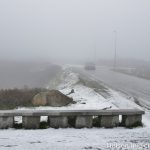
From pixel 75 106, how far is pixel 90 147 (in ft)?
21.1

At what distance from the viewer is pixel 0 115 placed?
29.7ft

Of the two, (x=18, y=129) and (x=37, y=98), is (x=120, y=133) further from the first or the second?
(x=37, y=98)

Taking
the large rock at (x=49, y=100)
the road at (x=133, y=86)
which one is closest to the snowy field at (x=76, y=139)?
the large rock at (x=49, y=100)

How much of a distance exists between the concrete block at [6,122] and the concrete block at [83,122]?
1.93 meters

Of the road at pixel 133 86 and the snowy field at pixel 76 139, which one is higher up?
the snowy field at pixel 76 139

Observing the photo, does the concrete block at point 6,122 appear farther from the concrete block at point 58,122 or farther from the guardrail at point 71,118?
the concrete block at point 58,122

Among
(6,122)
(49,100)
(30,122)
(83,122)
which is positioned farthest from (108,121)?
(49,100)

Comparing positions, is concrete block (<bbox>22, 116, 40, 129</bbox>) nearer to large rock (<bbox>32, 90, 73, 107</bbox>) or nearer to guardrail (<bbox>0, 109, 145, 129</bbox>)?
guardrail (<bbox>0, 109, 145, 129</bbox>)

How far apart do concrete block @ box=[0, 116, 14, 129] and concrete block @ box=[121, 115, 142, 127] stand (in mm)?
3504

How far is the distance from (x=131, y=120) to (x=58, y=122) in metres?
2.40

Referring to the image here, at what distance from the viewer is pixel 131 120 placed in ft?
32.6

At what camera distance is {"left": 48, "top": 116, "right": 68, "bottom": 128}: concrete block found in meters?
9.24

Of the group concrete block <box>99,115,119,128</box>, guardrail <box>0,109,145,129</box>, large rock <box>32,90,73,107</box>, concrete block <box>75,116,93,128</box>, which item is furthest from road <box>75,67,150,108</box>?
concrete block <box>75,116,93,128</box>

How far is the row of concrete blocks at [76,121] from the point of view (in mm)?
9078
